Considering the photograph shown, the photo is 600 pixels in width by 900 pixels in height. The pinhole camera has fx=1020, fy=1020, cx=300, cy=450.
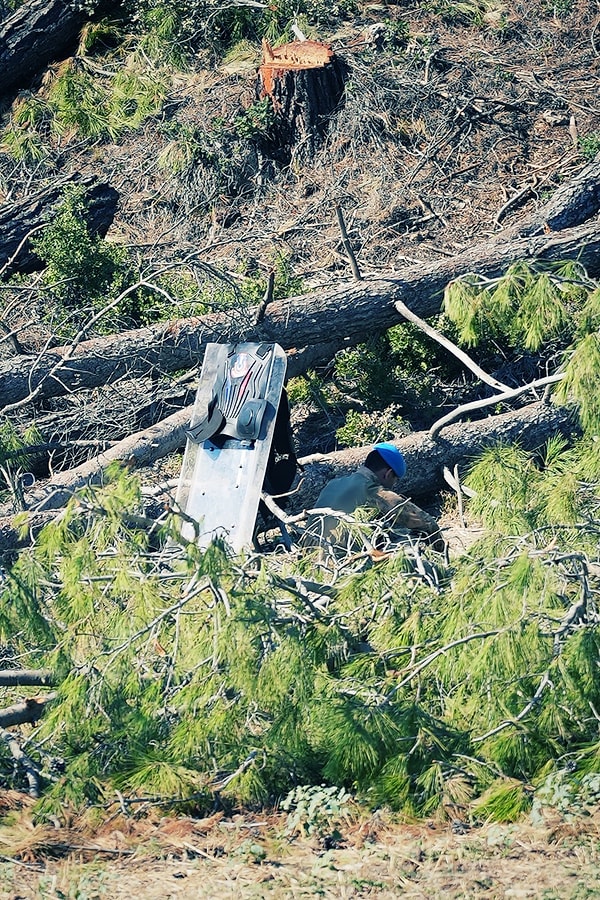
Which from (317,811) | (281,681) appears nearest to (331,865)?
(317,811)

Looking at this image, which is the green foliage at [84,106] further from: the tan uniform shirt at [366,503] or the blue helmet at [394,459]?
the tan uniform shirt at [366,503]

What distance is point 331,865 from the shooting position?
3447mm

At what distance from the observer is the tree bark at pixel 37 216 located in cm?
870

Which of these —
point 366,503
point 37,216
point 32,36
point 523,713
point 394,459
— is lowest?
point 394,459

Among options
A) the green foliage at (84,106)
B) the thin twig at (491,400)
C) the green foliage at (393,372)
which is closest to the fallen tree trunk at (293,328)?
the green foliage at (393,372)

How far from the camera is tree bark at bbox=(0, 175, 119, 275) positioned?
870 centimetres

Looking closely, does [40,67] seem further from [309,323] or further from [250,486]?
[250,486]

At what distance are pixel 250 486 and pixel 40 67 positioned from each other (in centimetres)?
730

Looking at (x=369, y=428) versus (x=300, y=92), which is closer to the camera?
(x=369, y=428)

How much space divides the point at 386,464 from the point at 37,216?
4447mm

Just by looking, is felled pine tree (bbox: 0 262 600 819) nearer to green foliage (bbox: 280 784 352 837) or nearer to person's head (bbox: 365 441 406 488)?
green foliage (bbox: 280 784 352 837)

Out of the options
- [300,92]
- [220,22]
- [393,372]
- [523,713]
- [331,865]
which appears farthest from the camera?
[220,22]

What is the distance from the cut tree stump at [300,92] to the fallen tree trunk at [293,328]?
10.5ft

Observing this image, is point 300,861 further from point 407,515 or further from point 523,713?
point 407,515
